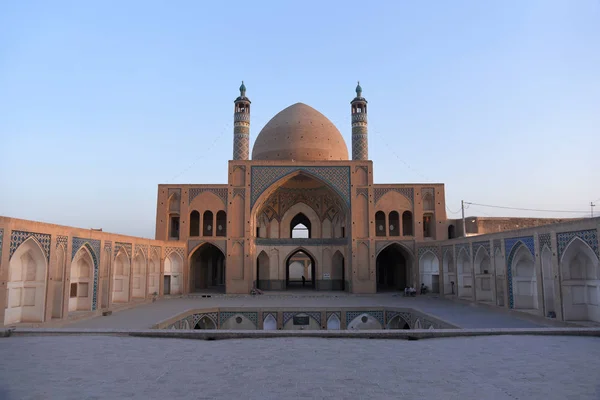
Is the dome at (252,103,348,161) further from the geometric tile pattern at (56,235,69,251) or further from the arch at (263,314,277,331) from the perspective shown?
the geometric tile pattern at (56,235,69,251)

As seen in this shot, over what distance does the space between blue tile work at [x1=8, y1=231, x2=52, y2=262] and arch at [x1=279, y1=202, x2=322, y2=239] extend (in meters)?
12.6

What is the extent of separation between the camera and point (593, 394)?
10.5 ft

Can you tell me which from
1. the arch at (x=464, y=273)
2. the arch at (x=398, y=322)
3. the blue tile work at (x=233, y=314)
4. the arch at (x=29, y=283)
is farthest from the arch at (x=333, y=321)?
the arch at (x=29, y=283)

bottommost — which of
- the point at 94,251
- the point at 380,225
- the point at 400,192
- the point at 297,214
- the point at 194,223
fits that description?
the point at 94,251

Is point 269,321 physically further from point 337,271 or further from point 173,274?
point 337,271

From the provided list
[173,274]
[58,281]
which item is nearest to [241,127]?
[173,274]

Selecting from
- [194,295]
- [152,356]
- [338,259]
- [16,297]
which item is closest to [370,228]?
[338,259]

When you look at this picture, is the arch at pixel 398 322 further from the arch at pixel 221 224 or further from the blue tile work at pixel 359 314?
the arch at pixel 221 224

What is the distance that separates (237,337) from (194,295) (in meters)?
11.9

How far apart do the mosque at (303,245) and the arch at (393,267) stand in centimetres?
9

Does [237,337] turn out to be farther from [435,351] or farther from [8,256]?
[8,256]

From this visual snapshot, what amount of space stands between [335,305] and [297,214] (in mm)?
8142

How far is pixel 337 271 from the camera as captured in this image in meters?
19.8

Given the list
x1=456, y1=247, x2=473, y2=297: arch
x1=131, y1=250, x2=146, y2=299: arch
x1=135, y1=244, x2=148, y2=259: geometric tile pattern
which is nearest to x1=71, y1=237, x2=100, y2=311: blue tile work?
x1=135, y1=244, x2=148, y2=259: geometric tile pattern
